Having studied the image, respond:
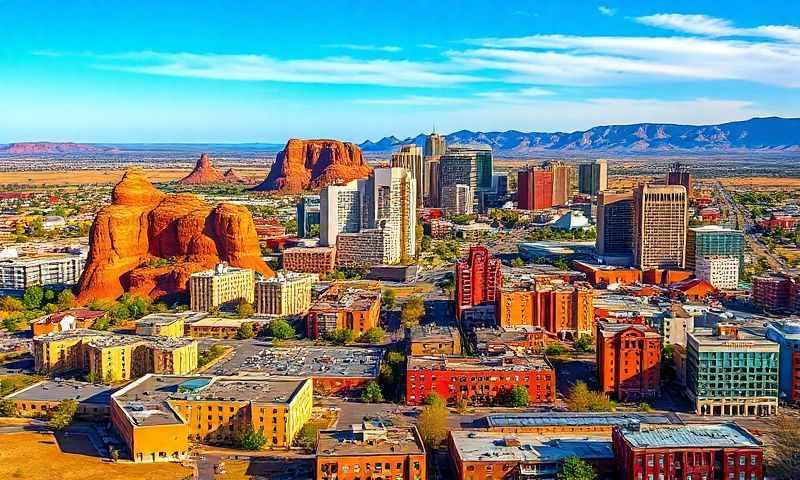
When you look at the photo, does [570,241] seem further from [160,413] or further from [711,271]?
[160,413]

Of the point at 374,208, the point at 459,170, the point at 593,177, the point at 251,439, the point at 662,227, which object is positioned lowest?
the point at 251,439

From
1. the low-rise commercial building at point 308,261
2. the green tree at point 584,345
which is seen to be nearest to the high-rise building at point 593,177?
the low-rise commercial building at point 308,261

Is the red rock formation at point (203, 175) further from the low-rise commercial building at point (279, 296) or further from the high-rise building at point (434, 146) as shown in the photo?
the low-rise commercial building at point (279, 296)

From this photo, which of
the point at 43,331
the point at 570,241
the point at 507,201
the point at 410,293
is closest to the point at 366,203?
the point at 410,293

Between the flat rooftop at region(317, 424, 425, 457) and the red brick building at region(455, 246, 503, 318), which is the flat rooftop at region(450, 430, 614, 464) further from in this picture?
the red brick building at region(455, 246, 503, 318)

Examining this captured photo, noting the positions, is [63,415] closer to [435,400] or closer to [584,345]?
[435,400]

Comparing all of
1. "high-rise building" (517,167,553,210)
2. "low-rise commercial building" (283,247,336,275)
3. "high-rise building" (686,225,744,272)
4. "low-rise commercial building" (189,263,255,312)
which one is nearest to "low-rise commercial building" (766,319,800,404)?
"high-rise building" (686,225,744,272)

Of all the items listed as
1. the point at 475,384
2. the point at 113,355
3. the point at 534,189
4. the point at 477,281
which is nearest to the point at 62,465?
the point at 113,355
